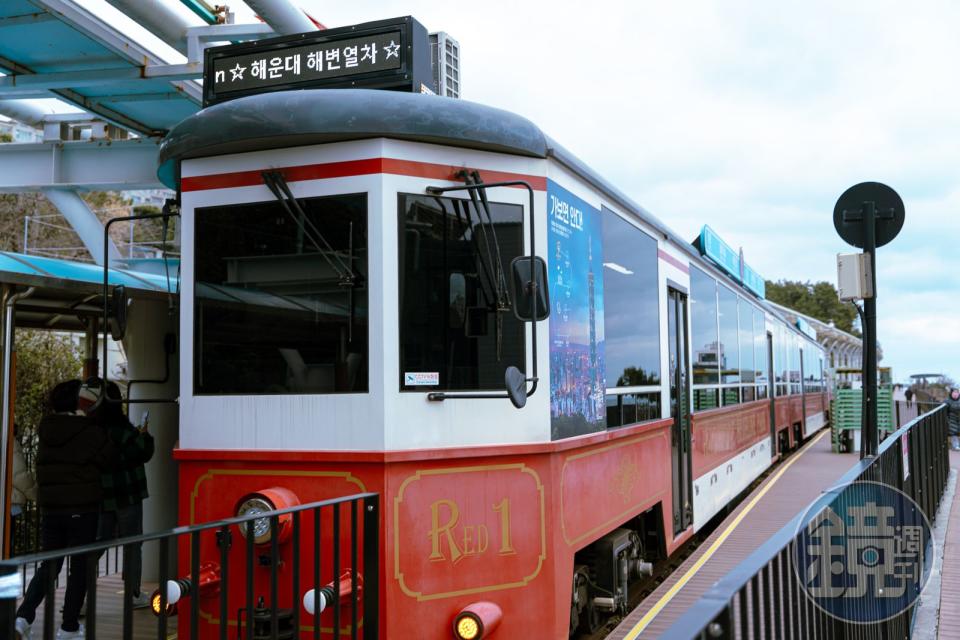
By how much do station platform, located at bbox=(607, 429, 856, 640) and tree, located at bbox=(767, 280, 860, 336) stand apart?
66909 mm

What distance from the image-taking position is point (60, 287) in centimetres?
596

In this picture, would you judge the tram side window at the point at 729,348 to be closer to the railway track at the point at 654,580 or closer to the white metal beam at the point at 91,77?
the railway track at the point at 654,580

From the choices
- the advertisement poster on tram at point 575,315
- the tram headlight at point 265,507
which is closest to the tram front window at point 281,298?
the tram headlight at point 265,507

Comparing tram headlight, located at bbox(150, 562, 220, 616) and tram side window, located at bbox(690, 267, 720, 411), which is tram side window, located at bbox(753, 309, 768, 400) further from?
tram headlight, located at bbox(150, 562, 220, 616)

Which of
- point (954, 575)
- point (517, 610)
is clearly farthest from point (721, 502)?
point (517, 610)

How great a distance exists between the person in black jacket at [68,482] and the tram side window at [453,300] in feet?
8.30

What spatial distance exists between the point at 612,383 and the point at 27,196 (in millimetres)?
22482

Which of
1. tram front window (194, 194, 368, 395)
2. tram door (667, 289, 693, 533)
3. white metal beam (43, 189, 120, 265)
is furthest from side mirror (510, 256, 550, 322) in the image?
white metal beam (43, 189, 120, 265)

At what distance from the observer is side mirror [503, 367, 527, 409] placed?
4199 millimetres

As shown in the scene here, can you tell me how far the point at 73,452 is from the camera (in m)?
5.70

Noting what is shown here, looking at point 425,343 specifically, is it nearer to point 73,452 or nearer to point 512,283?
point 512,283

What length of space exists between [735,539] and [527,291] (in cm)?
530

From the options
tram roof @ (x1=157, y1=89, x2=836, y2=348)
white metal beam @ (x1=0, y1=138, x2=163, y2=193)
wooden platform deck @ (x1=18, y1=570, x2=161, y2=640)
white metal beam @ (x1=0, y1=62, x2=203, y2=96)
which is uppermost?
white metal beam @ (x1=0, y1=62, x2=203, y2=96)

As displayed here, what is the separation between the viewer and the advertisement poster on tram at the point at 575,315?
488 centimetres
